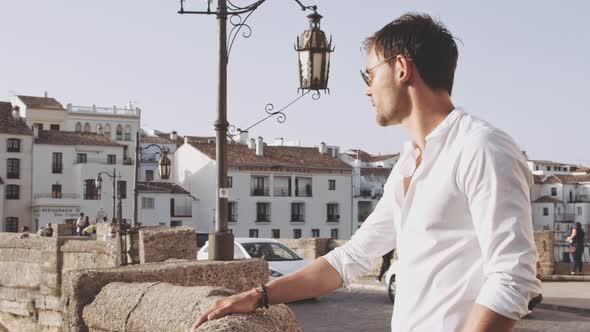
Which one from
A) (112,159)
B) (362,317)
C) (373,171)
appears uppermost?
(112,159)

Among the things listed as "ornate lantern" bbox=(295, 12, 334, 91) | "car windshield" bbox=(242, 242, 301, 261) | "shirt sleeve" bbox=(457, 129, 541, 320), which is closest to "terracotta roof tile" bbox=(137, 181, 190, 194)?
"car windshield" bbox=(242, 242, 301, 261)

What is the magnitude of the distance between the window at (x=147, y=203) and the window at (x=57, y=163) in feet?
23.9

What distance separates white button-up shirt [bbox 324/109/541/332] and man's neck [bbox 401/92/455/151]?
6 cm

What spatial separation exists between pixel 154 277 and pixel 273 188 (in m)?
67.0

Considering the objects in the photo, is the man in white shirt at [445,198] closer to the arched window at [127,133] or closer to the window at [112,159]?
the window at [112,159]

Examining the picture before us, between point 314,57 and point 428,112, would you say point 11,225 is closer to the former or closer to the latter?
point 314,57

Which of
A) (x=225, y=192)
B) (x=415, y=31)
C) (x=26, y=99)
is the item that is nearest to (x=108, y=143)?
(x=26, y=99)

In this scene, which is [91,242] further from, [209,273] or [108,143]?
[108,143]

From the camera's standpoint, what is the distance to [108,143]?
71.2 m

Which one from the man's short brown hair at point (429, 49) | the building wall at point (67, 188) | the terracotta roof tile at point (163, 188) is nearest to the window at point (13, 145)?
the building wall at point (67, 188)

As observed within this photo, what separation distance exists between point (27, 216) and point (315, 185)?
81.7ft

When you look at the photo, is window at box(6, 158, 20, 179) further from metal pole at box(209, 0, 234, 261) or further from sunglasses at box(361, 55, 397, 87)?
sunglasses at box(361, 55, 397, 87)

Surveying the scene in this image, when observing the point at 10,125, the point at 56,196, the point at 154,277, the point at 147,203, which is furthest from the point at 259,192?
the point at 154,277

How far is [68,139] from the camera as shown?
69438 millimetres
